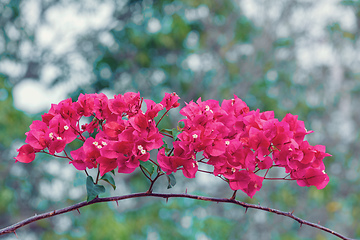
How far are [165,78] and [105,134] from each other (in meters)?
3.11

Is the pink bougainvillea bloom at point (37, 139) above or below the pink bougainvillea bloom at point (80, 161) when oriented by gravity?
below

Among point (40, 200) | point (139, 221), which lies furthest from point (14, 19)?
point (139, 221)

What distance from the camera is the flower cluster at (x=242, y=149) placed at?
2.16 ft

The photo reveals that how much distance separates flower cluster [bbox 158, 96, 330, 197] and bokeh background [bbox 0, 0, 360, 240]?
2131mm

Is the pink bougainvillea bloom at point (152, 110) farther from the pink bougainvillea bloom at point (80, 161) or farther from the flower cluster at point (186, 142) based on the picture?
the pink bougainvillea bloom at point (80, 161)

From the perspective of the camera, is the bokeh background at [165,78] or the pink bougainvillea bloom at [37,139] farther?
the bokeh background at [165,78]

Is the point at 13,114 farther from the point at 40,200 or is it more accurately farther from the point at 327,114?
the point at 327,114

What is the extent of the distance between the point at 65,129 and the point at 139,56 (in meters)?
2.90

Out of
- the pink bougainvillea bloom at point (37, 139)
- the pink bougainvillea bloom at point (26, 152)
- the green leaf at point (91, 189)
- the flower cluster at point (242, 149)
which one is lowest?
the pink bougainvillea bloom at point (26, 152)

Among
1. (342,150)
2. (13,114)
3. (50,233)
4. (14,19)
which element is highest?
(342,150)

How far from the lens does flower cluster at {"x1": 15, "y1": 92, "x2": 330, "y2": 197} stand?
647 mm

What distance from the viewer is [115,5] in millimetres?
3672

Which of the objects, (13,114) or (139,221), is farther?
(139,221)

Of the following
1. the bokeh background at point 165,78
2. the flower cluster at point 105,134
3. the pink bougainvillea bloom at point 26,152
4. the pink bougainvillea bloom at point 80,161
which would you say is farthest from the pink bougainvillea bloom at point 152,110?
the bokeh background at point 165,78
